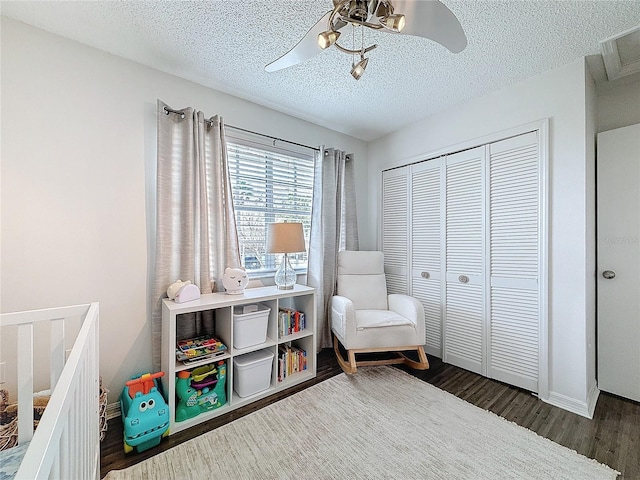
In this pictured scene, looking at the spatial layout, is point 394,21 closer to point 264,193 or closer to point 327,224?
point 264,193

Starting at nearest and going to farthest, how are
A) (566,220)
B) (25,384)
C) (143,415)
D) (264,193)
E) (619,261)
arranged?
(25,384) → (143,415) → (566,220) → (619,261) → (264,193)

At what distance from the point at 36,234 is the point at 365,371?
2.50 meters

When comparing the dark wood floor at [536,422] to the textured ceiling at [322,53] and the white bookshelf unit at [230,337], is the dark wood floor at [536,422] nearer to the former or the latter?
the white bookshelf unit at [230,337]

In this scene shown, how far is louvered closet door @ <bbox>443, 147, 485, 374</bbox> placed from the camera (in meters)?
2.44

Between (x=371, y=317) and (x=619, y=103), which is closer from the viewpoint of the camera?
(x=619, y=103)

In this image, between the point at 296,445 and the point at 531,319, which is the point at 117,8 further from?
the point at 531,319

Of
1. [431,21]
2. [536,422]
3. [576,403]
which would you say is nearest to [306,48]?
[431,21]

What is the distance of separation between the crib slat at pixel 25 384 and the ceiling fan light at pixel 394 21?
6.22 feet

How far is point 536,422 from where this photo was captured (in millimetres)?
1788

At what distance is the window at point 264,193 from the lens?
98.0 inches

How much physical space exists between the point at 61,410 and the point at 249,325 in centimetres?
145

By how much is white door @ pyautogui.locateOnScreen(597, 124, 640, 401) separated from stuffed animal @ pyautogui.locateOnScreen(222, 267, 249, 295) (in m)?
2.75

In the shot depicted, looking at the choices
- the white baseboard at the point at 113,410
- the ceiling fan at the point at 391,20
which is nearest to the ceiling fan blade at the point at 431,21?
the ceiling fan at the point at 391,20

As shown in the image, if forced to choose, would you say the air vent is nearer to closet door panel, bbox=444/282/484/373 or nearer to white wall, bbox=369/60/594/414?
white wall, bbox=369/60/594/414
